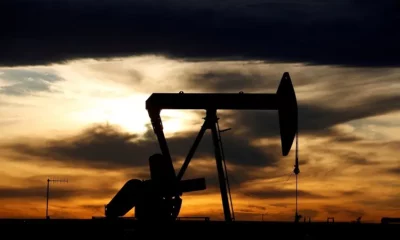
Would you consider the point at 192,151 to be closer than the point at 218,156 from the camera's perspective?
No

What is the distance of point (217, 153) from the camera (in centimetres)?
5503

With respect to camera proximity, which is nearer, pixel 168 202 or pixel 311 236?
pixel 311 236

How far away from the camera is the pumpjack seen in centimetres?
5394

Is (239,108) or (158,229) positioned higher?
(239,108)

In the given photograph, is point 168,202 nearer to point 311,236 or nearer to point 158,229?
point 158,229

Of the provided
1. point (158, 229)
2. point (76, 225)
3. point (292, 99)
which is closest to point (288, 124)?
point (292, 99)

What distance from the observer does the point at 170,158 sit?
184ft

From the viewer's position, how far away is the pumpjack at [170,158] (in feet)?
177

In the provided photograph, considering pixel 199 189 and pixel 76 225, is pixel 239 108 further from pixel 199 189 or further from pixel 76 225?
pixel 76 225

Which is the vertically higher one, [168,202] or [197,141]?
[197,141]

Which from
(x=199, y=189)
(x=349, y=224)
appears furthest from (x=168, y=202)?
(x=349, y=224)

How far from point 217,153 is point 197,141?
1.75m

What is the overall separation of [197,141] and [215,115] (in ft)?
7.14

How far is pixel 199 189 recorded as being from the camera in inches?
2188
